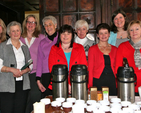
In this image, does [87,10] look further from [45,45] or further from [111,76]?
[111,76]

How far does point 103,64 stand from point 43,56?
845 millimetres

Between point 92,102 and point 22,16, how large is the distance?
5.13m

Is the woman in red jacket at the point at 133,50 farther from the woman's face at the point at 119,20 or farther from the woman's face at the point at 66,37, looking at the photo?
the woman's face at the point at 66,37

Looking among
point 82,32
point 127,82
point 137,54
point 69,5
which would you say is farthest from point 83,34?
point 127,82

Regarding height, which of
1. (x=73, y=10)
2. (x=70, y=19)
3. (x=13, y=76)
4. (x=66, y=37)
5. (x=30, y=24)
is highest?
(x=73, y=10)

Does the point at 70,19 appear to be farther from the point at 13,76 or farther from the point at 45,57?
the point at 13,76

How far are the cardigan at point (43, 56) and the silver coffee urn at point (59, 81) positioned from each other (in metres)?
0.83

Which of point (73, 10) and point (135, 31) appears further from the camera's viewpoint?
point (73, 10)

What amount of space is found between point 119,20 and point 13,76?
1658 mm

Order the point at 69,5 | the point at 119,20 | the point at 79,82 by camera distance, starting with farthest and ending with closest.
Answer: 1. the point at 69,5
2. the point at 119,20
3. the point at 79,82

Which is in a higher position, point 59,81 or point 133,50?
point 133,50

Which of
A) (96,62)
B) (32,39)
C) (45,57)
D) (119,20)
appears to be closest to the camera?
(96,62)

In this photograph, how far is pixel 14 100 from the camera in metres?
2.08

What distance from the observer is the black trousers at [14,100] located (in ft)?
6.57
